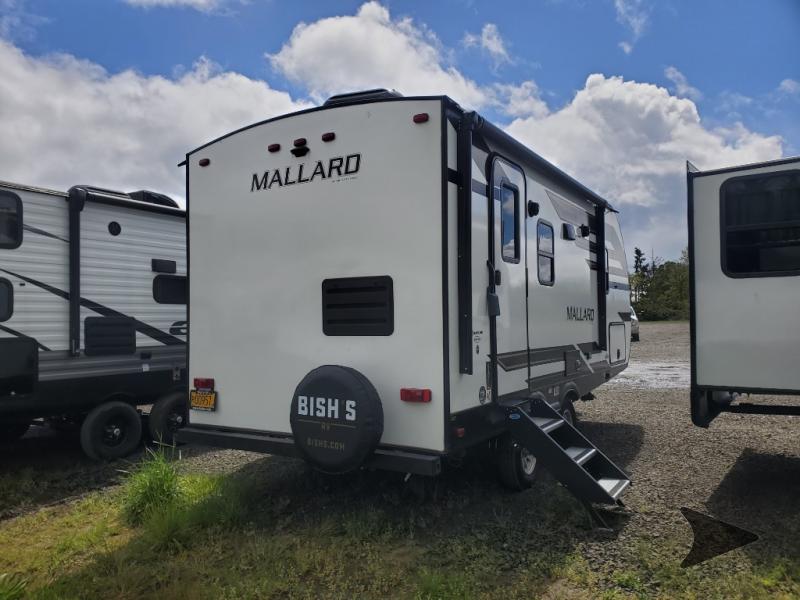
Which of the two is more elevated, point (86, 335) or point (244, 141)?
point (244, 141)

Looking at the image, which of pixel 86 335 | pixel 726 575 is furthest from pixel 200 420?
pixel 726 575

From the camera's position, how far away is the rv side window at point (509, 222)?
498 centimetres

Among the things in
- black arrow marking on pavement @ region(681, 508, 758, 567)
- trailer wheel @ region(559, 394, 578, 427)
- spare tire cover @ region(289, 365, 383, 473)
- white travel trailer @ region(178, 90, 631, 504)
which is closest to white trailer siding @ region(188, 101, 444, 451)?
white travel trailer @ region(178, 90, 631, 504)

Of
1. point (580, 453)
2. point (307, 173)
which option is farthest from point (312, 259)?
point (580, 453)

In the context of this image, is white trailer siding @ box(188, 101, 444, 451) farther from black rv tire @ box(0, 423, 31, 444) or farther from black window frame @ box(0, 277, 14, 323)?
black rv tire @ box(0, 423, 31, 444)

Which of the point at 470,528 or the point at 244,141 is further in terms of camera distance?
the point at 244,141

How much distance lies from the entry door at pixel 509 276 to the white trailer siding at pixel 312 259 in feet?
2.45

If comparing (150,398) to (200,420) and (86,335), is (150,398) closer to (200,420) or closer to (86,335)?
(86,335)

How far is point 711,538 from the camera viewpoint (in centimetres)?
426

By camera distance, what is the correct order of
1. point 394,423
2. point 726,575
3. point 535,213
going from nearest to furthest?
1. point 726,575
2. point 394,423
3. point 535,213

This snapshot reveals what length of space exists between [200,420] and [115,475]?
170 cm

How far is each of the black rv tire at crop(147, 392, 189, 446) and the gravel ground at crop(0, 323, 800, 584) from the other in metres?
0.31

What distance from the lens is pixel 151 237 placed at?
7355mm

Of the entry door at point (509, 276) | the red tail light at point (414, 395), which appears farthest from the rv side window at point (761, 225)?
the red tail light at point (414, 395)
